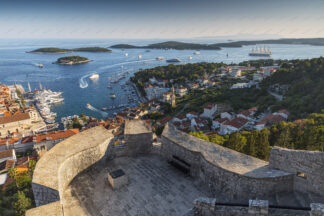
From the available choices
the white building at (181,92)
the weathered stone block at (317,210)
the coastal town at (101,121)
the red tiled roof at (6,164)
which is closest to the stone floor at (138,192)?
the weathered stone block at (317,210)

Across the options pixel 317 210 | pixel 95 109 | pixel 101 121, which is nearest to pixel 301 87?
pixel 101 121

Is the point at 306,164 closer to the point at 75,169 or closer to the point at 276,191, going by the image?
the point at 276,191

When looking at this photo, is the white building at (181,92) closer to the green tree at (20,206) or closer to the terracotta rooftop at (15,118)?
the terracotta rooftop at (15,118)

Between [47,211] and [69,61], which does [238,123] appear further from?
[69,61]

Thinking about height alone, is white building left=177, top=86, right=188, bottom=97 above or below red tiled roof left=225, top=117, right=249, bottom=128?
below

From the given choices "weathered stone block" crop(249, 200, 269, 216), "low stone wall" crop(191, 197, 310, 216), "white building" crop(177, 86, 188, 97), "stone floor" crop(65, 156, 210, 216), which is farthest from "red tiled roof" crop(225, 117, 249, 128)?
"white building" crop(177, 86, 188, 97)

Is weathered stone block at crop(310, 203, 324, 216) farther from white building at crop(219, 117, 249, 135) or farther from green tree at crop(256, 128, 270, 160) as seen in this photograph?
white building at crop(219, 117, 249, 135)

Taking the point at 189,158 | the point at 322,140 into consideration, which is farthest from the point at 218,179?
the point at 322,140
